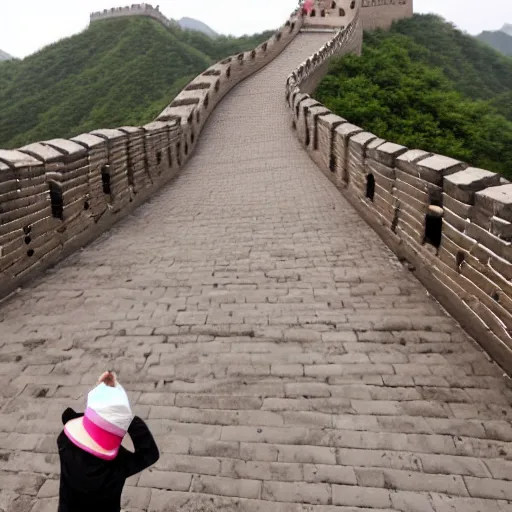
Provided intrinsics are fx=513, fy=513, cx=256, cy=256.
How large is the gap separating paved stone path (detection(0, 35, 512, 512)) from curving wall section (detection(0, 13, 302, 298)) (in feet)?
1.07

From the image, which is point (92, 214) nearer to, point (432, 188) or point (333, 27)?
point (432, 188)

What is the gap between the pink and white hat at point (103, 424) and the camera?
6.41 feet

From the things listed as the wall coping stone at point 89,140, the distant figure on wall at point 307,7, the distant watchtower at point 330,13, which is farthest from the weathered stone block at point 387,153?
the distant figure on wall at point 307,7

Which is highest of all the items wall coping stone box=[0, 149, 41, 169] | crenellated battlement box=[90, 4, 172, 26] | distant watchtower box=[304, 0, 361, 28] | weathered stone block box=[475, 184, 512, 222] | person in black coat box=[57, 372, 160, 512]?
crenellated battlement box=[90, 4, 172, 26]

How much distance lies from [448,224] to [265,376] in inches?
86.7

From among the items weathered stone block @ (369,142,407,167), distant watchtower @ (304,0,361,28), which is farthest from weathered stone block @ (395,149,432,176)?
distant watchtower @ (304,0,361,28)

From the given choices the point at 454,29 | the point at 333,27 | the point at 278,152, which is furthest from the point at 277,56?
the point at 454,29

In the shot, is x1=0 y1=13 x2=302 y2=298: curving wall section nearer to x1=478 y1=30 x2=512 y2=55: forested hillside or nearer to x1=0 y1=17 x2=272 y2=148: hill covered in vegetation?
x1=0 y1=17 x2=272 y2=148: hill covered in vegetation

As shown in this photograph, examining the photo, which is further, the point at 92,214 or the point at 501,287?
the point at 92,214

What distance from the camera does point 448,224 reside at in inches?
180

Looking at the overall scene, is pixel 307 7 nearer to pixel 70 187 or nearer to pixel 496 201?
pixel 70 187

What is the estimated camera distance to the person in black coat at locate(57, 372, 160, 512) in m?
1.97

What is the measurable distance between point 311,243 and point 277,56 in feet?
72.5

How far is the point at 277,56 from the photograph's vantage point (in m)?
26.0
